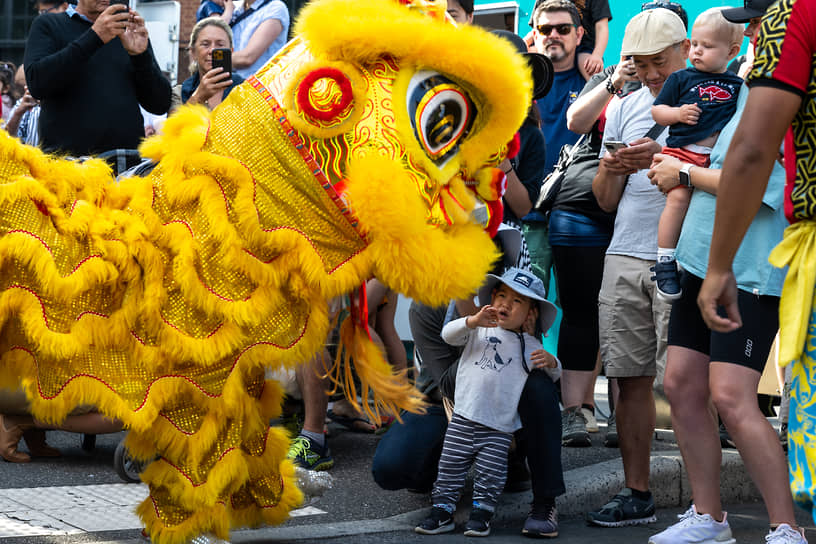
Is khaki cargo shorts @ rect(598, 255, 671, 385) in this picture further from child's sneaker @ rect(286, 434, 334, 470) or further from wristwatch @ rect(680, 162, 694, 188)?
child's sneaker @ rect(286, 434, 334, 470)

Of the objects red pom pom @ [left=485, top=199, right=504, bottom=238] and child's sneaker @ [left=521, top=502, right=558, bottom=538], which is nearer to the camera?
red pom pom @ [left=485, top=199, right=504, bottom=238]

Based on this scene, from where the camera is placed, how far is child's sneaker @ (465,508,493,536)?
380 centimetres

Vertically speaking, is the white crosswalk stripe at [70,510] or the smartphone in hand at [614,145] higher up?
the smartphone in hand at [614,145]

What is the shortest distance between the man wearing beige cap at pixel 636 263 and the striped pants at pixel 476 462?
0.54 m

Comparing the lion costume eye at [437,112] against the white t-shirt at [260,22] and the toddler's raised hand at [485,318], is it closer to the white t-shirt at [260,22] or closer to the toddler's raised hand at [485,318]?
the toddler's raised hand at [485,318]

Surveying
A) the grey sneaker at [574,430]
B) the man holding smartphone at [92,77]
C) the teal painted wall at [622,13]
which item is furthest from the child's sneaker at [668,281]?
the teal painted wall at [622,13]

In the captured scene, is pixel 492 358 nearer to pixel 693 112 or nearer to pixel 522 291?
pixel 522 291

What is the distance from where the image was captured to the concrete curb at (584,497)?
12.1 feet

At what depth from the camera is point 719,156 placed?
361 centimetres

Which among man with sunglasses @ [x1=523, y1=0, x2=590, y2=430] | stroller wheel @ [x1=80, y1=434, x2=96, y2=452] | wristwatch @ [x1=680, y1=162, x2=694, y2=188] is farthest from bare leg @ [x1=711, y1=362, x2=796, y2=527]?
stroller wheel @ [x1=80, y1=434, x2=96, y2=452]

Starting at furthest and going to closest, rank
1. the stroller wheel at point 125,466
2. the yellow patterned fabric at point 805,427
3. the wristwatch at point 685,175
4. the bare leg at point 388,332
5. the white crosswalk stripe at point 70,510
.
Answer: the bare leg at point 388,332 → the stroller wheel at point 125,466 → the wristwatch at point 685,175 → the white crosswalk stripe at point 70,510 → the yellow patterned fabric at point 805,427

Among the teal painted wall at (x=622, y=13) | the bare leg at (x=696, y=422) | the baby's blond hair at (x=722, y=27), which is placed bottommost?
the bare leg at (x=696, y=422)

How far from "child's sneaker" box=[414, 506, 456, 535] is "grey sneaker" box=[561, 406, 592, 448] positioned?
137 centimetres

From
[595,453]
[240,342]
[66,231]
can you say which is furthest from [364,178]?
[595,453]
